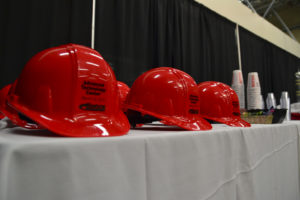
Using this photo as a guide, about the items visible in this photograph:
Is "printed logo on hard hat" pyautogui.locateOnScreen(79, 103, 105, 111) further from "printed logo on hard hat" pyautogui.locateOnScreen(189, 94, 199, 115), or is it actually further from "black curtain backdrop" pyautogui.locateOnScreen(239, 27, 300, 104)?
"black curtain backdrop" pyautogui.locateOnScreen(239, 27, 300, 104)

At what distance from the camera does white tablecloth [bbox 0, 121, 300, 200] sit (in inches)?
10.3

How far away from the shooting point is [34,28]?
59.7 inches

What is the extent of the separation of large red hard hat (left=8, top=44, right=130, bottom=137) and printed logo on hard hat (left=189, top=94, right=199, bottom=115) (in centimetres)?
30

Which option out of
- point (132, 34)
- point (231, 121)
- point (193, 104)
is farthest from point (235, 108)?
point (132, 34)

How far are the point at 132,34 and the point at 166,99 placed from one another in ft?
4.97

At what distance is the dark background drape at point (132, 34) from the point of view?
145 cm

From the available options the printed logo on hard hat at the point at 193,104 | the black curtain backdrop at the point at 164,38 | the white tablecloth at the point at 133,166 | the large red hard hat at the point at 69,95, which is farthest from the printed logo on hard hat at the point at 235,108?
the black curtain backdrop at the point at 164,38

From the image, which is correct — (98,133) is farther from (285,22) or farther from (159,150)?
(285,22)

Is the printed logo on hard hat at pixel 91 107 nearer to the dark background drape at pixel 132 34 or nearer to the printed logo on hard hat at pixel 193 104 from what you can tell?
the printed logo on hard hat at pixel 193 104

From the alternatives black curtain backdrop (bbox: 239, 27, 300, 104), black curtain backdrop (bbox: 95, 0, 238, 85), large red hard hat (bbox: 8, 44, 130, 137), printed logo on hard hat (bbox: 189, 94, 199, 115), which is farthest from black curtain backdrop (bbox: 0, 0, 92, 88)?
black curtain backdrop (bbox: 239, 27, 300, 104)

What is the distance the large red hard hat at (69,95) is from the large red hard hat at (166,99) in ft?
0.62

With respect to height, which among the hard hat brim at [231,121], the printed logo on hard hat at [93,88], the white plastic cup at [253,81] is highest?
the printed logo on hard hat at [93,88]

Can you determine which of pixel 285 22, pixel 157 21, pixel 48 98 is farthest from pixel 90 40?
pixel 285 22

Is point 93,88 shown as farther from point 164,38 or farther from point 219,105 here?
point 164,38
